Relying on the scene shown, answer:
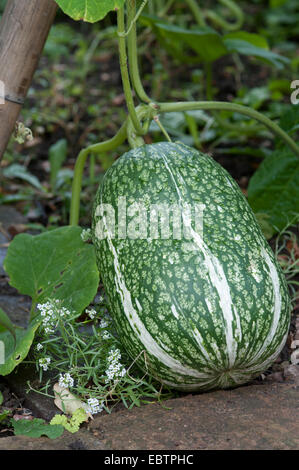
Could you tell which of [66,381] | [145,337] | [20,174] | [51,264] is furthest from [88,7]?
[20,174]

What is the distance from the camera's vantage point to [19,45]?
2.13 metres

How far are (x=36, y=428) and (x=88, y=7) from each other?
125cm

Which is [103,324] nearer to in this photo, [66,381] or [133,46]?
[66,381]

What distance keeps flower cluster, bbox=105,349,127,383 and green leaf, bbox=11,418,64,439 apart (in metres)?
0.23

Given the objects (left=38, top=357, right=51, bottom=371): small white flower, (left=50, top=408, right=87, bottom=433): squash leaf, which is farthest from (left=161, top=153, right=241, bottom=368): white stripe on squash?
(left=38, top=357, right=51, bottom=371): small white flower

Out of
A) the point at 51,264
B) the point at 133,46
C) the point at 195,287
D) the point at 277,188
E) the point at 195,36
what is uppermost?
the point at 195,36

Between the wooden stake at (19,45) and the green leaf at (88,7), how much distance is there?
0.28m

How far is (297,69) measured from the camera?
16.7 ft

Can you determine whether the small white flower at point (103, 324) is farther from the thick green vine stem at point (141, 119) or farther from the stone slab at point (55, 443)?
the thick green vine stem at point (141, 119)

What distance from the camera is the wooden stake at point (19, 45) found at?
6.93ft

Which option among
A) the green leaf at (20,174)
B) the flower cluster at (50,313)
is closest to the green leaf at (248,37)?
the green leaf at (20,174)

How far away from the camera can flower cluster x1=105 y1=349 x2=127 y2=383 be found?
1.81m
